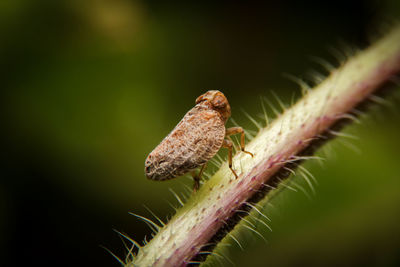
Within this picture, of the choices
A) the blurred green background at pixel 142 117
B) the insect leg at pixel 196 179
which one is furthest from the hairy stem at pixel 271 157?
the blurred green background at pixel 142 117

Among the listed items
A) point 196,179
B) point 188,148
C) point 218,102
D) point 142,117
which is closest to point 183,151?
point 188,148

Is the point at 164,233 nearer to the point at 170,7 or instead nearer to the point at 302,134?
the point at 302,134

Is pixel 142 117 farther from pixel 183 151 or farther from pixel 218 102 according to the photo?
pixel 183 151

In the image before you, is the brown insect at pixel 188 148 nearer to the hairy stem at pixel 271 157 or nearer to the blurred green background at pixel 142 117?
the hairy stem at pixel 271 157

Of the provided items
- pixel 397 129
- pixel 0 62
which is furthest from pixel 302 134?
pixel 0 62

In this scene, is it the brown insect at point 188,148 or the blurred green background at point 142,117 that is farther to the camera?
the blurred green background at point 142,117

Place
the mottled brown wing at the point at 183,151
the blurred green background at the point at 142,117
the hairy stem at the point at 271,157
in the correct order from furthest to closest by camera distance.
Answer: the blurred green background at the point at 142,117, the mottled brown wing at the point at 183,151, the hairy stem at the point at 271,157
